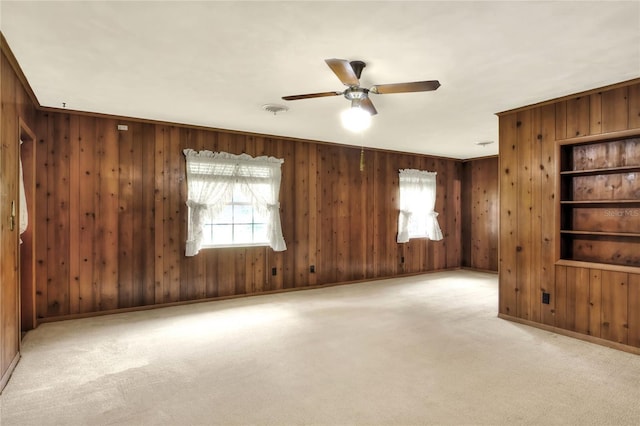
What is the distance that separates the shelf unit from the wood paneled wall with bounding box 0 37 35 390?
4802mm

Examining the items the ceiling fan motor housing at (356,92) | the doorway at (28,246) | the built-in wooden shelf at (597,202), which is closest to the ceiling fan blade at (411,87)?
the ceiling fan motor housing at (356,92)

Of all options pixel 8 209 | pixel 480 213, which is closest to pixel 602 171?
pixel 480 213

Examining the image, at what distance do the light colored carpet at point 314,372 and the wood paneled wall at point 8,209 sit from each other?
0.26 m

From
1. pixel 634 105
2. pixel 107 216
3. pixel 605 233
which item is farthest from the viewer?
pixel 107 216

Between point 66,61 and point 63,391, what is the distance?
2415 millimetres

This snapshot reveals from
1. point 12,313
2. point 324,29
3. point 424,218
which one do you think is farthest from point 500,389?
point 424,218

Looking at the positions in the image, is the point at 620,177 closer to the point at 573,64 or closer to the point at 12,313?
the point at 573,64

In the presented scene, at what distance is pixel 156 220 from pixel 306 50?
3112 millimetres

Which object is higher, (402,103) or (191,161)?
(402,103)

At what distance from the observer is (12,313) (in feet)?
9.12

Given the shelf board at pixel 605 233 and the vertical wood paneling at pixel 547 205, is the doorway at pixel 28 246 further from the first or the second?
the shelf board at pixel 605 233

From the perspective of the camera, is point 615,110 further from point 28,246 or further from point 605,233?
point 28,246

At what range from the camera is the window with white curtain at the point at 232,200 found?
474 cm

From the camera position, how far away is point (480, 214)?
292 inches
